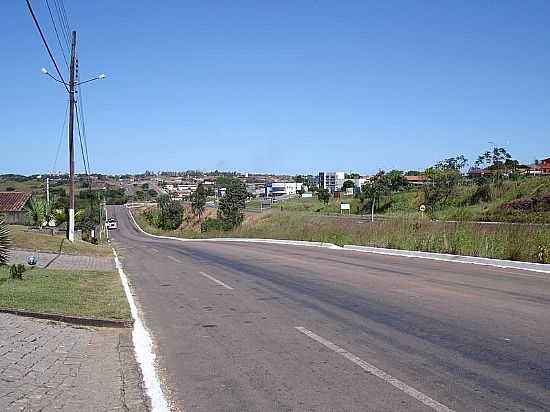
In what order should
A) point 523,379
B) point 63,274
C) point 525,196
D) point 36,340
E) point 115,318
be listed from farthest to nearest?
point 525,196, point 63,274, point 115,318, point 36,340, point 523,379

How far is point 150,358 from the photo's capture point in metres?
8.11

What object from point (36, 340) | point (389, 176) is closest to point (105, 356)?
point (36, 340)

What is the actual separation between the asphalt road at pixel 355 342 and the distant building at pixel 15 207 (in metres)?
45.1

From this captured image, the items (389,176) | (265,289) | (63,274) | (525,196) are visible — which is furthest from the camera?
(389,176)

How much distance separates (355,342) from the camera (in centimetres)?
872

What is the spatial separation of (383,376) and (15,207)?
6248 cm

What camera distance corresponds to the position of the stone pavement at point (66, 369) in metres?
6.16

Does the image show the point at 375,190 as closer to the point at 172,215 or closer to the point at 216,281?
the point at 172,215

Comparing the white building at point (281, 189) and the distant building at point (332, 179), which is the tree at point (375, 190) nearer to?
the distant building at point (332, 179)

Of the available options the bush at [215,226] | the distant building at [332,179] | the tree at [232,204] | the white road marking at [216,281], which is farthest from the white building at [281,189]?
the white road marking at [216,281]

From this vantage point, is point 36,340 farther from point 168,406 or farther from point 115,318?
point 168,406

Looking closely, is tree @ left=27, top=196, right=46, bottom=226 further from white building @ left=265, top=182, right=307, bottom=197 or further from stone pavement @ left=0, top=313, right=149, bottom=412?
white building @ left=265, top=182, right=307, bottom=197

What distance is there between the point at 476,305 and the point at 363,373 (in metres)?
5.45

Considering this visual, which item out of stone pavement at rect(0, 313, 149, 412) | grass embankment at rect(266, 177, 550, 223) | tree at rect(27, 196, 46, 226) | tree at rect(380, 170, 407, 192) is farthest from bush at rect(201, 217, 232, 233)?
stone pavement at rect(0, 313, 149, 412)
